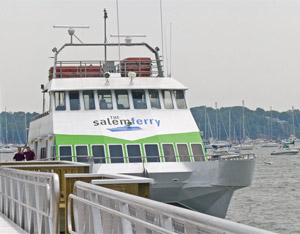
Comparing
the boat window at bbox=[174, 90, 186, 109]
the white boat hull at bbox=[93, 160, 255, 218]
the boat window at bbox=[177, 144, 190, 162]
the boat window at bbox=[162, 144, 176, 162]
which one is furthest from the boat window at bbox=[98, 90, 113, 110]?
the white boat hull at bbox=[93, 160, 255, 218]

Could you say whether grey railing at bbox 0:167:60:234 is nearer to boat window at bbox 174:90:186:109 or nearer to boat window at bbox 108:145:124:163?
boat window at bbox 108:145:124:163

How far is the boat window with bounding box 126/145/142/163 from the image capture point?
90.0ft

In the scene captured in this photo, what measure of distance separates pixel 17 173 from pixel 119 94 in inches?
576

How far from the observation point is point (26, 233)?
555 inches

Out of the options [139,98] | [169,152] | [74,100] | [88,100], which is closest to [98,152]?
[169,152]

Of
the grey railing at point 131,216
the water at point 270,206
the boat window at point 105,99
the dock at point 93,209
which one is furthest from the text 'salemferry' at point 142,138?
the grey railing at point 131,216

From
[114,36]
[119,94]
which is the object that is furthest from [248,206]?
[119,94]

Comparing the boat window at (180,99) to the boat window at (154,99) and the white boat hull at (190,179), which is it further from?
the white boat hull at (190,179)

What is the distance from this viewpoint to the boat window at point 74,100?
29000 millimetres

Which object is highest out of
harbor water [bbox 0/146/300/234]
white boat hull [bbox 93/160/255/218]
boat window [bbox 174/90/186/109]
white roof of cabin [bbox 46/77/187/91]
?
white roof of cabin [bbox 46/77/187/91]

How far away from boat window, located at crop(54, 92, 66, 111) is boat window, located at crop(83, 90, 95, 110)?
28.6 inches

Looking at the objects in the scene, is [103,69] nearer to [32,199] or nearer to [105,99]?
[105,99]

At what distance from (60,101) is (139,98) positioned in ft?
9.02

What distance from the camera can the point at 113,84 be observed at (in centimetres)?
2947
